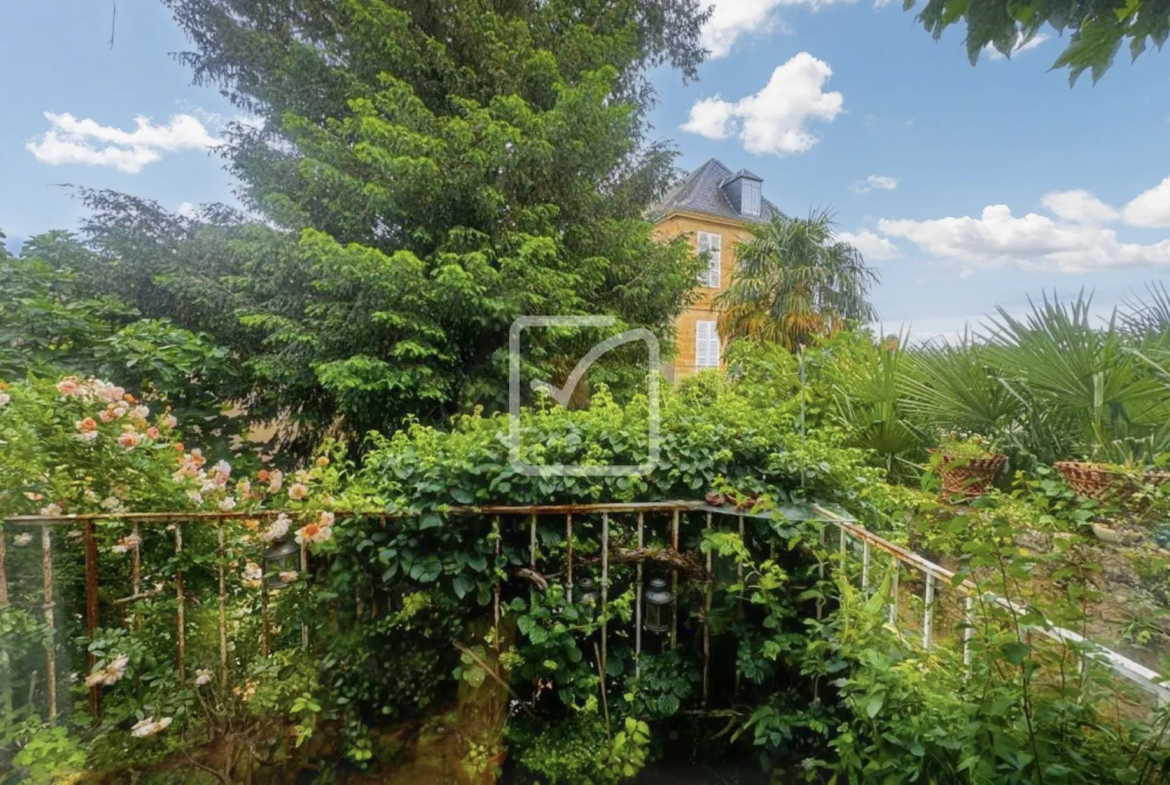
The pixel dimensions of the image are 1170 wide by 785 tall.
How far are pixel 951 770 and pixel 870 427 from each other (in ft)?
7.84

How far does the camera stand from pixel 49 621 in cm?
140

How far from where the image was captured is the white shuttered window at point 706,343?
11023 millimetres

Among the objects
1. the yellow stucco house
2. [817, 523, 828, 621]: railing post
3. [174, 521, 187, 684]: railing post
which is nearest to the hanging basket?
[817, 523, 828, 621]: railing post

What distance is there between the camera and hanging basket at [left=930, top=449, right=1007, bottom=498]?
2.42m

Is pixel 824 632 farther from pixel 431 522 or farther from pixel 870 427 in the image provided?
pixel 870 427

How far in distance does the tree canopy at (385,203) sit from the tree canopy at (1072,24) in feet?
12.0

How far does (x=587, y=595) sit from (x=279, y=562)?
1119 mm

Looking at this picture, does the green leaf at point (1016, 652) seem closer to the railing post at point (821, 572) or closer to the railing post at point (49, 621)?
the railing post at point (821, 572)

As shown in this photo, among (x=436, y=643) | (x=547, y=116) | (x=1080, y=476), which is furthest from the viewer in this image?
(x=547, y=116)

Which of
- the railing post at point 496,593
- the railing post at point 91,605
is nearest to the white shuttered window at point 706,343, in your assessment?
the railing post at point 496,593

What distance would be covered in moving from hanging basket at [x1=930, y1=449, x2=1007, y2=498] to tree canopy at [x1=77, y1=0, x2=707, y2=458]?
3.45 metres

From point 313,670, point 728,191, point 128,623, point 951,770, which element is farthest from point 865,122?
point 728,191

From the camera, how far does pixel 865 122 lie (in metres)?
2.90

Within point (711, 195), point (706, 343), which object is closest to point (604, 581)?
point (706, 343)
